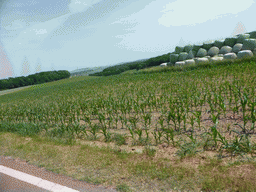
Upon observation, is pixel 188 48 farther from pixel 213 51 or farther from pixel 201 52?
pixel 213 51

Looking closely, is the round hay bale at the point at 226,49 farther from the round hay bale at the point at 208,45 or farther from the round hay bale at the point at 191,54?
the round hay bale at the point at 191,54

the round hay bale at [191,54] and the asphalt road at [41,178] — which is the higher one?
the round hay bale at [191,54]

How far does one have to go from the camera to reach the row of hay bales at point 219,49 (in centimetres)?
1795

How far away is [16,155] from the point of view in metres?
4.80

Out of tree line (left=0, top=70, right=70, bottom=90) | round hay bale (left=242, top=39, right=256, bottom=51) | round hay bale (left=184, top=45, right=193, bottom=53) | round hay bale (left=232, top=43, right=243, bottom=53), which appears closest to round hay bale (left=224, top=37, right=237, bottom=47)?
round hay bale (left=232, top=43, right=243, bottom=53)

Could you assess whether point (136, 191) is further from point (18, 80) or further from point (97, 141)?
point (18, 80)

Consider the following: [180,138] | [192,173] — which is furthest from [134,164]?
[180,138]

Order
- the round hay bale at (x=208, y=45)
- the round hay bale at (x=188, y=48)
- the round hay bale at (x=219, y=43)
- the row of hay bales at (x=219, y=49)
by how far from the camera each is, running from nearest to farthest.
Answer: the row of hay bales at (x=219, y=49), the round hay bale at (x=219, y=43), the round hay bale at (x=208, y=45), the round hay bale at (x=188, y=48)

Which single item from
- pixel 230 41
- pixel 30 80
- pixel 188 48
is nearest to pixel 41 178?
pixel 230 41

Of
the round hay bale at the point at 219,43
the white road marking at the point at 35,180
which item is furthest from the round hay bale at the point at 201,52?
the white road marking at the point at 35,180

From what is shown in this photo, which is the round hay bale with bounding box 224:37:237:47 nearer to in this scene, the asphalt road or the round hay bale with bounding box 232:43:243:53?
the round hay bale with bounding box 232:43:243:53

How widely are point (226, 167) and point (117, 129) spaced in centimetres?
346

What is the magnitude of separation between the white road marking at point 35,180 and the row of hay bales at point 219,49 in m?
18.1

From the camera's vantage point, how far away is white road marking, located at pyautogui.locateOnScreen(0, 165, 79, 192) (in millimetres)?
2955
